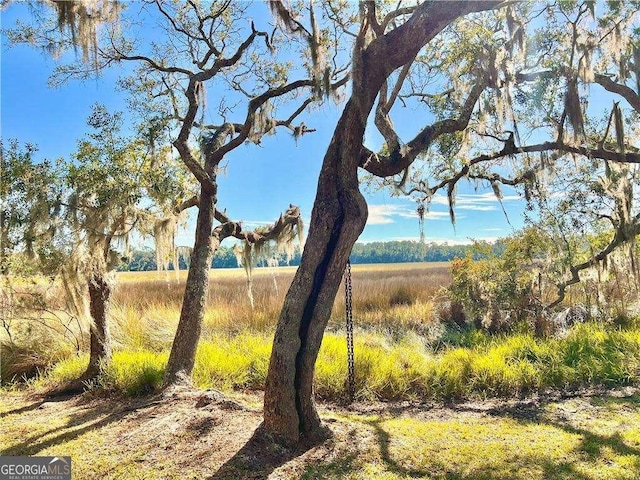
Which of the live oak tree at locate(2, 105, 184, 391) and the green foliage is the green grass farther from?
the green foliage

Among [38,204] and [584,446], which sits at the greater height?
[38,204]

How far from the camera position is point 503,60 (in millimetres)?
4750

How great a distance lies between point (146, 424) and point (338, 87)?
4306mm

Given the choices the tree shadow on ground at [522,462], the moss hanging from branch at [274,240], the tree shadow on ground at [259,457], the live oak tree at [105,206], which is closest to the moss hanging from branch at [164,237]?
the live oak tree at [105,206]

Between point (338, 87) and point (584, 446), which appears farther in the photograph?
point (338, 87)

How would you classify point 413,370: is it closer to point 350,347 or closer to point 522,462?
point 350,347

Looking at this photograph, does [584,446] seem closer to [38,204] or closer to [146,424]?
[146,424]

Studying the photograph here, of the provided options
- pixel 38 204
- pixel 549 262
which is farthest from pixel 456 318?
pixel 38 204

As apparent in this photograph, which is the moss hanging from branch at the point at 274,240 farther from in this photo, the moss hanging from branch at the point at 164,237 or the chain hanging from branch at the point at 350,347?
the chain hanging from branch at the point at 350,347

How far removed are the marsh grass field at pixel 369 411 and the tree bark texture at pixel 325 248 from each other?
0.31m

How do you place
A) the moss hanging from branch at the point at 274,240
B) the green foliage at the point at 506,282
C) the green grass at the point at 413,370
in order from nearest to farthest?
the green grass at the point at 413,370
the moss hanging from branch at the point at 274,240
the green foliage at the point at 506,282

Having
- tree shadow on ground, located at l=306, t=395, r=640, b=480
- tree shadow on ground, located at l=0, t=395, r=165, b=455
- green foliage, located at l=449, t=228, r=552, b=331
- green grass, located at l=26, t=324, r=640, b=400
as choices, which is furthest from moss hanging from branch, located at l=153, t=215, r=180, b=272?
green foliage, located at l=449, t=228, r=552, b=331

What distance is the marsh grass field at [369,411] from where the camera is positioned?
3.11 metres

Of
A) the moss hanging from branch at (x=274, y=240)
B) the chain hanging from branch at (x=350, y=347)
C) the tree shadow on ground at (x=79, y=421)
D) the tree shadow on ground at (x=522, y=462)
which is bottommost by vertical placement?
the tree shadow on ground at (x=522, y=462)
